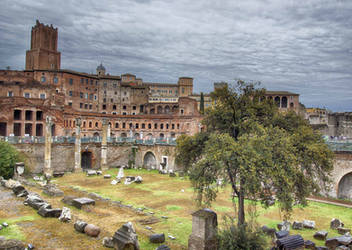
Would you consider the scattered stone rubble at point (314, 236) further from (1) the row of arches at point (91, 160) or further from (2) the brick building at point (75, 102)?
(2) the brick building at point (75, 102)

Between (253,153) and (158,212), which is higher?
(253,153)

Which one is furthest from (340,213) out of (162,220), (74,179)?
(74,179)

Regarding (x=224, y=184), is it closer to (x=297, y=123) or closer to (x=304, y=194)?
(x=304, y=194)

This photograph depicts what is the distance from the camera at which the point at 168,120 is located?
6103 centimetres

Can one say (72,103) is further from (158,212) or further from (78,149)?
(158,212)

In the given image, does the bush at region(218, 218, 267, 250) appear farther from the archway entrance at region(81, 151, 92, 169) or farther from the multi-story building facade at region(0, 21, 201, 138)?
the multi-story building facade at region(0, 21, 201, 138)

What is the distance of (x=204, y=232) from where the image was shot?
952 cm

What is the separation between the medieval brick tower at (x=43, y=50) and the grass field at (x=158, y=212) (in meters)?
45.7

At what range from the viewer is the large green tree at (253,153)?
32.4ft

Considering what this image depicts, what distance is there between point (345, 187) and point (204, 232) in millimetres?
16142

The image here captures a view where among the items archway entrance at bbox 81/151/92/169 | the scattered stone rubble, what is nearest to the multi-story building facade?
archway entrance at bbox 81/151/92/169

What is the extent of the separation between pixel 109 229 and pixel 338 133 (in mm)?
42130

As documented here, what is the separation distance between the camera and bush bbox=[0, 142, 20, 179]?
24.2 metres

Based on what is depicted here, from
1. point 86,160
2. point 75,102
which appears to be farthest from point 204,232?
point 75,102
